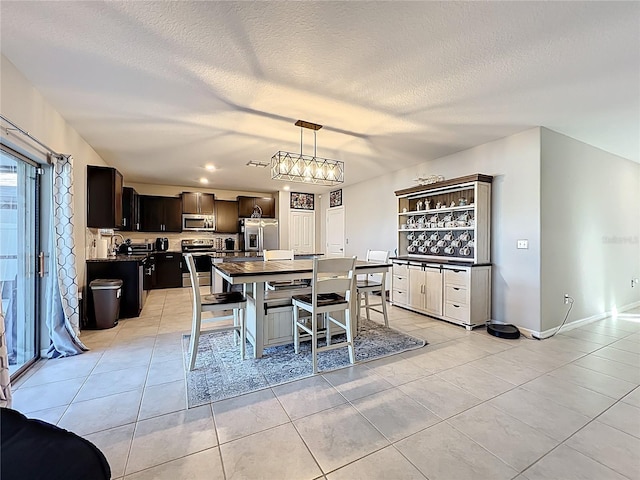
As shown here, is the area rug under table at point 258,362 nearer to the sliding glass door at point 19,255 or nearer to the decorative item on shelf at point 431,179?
the sliding glass door at point 19,255

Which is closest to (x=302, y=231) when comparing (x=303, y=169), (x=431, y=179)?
(x=431, y=179)

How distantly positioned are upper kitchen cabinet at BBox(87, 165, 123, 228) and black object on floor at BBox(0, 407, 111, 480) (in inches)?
149

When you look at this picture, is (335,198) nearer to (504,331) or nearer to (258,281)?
(504,331)

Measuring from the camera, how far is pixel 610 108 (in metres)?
2.89

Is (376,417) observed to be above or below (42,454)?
below

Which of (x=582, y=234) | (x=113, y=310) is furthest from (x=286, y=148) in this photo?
(x=582, y=234)

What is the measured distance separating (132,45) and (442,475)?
3.18 m

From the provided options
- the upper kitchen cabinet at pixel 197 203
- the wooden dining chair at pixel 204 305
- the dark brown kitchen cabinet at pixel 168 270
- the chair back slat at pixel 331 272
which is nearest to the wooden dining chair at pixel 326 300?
the chair back slat at pixel 331 272

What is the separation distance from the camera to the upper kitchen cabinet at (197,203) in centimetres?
686

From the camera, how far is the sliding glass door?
2359mm

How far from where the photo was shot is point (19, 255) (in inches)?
101

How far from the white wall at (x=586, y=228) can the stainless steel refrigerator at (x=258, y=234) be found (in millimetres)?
5598

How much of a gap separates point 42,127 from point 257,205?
4861mm

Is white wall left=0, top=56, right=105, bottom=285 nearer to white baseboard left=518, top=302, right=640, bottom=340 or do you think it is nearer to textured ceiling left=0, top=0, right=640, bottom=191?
textured ceiling left=0, top=0, right=640, bottom=191
